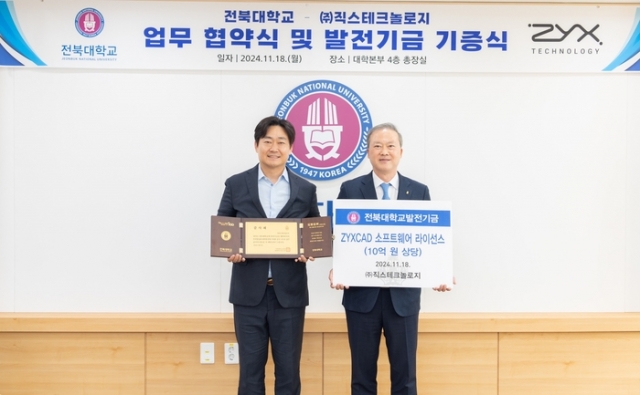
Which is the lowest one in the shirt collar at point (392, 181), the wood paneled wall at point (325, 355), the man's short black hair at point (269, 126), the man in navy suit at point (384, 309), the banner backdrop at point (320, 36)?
the wood paneled wall at point (325, 355)

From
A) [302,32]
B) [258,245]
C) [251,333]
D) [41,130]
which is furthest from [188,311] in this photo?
[302,32]

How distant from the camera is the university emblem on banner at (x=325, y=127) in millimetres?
3199

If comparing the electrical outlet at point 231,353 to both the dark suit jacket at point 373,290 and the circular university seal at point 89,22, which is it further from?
the circular university seal at point 89,22

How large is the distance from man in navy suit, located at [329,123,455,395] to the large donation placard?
0.23ft

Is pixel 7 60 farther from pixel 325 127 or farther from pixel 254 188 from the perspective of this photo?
pixel 325 127

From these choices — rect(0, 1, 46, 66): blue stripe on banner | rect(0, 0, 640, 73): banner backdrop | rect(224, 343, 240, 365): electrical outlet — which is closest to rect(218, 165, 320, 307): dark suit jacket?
rect(224, 343, 240, 365): electrical outlet

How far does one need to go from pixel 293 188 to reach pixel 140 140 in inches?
47.3

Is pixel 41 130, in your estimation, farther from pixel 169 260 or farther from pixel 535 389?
pixel 535 389

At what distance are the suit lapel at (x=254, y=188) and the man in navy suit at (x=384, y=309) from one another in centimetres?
43

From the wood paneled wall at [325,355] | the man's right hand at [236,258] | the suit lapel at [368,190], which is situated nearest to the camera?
the man's right hand at [236,258]

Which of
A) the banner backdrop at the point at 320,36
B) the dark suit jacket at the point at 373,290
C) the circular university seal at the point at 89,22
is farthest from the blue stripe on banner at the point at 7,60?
the dark suit jacket at the point at 373,290

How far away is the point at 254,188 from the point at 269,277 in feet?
1.48

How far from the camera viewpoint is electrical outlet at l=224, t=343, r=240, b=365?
318 cm

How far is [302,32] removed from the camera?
3201 millimetres
